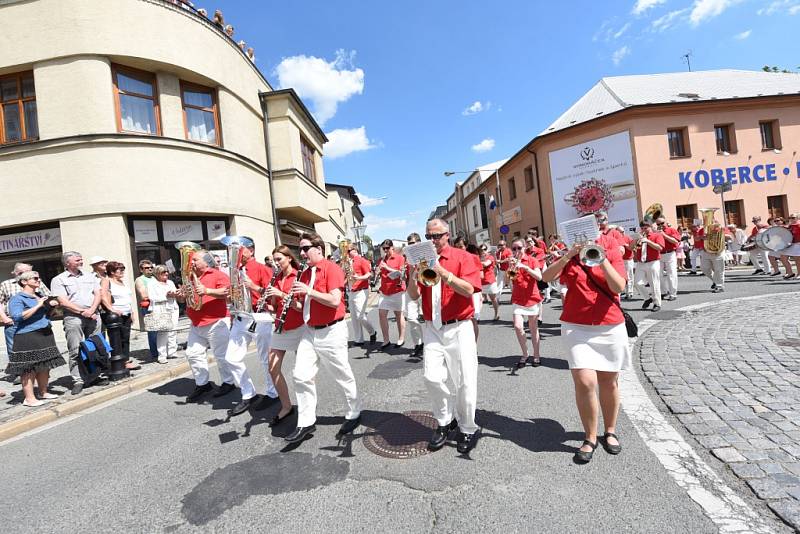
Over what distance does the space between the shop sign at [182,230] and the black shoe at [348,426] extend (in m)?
10.4

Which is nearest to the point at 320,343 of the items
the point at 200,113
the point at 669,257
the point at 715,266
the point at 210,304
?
the point at 210,304

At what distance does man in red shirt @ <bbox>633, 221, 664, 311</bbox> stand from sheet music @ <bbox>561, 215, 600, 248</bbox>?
6947mm

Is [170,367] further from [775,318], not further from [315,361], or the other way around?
[775,318]

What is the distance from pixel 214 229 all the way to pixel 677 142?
23.5 m

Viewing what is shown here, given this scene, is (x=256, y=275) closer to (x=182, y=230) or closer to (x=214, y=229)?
(x=182, y=230)

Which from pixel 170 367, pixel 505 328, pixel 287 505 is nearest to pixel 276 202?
pixel 170 367

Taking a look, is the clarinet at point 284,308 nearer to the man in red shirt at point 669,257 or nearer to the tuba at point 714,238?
the man in red shirt at point 669,257

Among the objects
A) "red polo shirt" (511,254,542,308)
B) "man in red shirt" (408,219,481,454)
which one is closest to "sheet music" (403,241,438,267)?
"man in red shirt" (408,219,481,454)

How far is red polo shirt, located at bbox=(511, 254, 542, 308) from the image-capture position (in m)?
5.59

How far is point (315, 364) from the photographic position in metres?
3.92

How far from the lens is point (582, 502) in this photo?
2510mm

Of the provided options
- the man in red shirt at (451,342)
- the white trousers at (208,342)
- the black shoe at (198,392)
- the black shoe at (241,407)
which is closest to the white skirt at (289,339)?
the black shoe at (241,407)

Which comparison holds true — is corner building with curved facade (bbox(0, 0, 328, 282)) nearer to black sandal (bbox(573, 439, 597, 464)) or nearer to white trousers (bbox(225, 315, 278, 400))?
white trousers (bbox(225, 315, 278, 400))

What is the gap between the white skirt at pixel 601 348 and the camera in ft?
9.79
